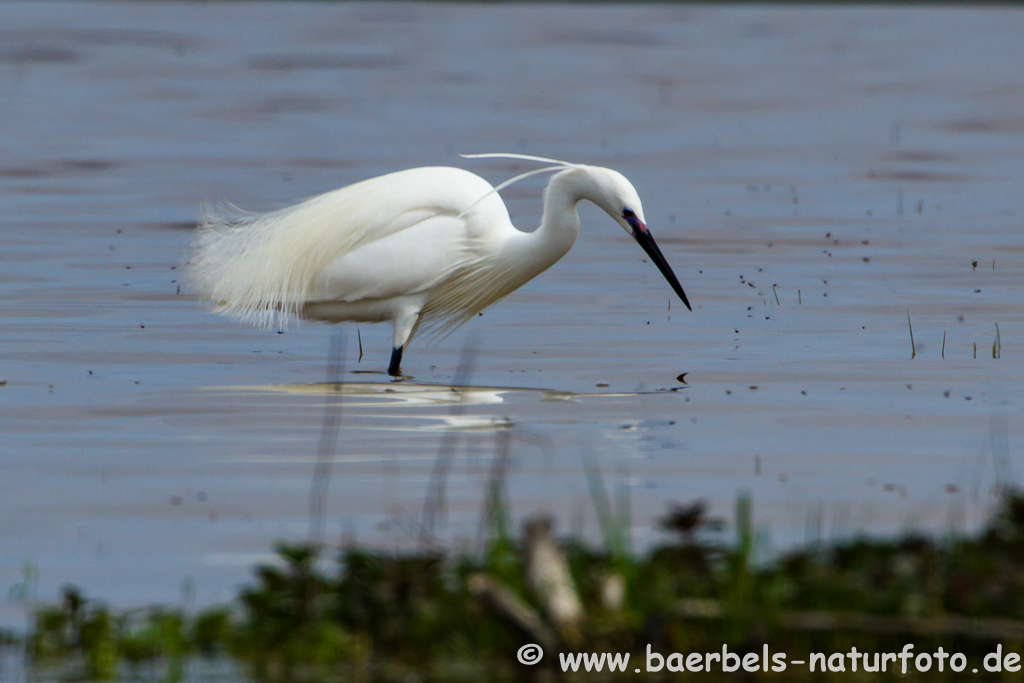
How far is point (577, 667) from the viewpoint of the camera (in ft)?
13.4

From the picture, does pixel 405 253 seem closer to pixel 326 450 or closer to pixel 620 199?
pixel 620 199

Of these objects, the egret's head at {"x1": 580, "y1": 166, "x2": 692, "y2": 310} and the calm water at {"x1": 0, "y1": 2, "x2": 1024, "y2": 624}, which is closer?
the calm water at {"x1": 0, "y1": 2, "x2": 1024, "y2": 624}

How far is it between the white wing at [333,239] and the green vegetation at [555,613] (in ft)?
16.3

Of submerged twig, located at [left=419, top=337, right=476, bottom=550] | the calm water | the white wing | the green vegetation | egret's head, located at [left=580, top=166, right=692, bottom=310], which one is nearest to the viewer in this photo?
the green vegetation

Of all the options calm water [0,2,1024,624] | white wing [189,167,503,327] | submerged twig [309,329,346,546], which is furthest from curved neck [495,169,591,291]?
submerged twig [309,329,346,546]

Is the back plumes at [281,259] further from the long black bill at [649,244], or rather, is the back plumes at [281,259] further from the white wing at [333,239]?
the long black bill at [649,244]

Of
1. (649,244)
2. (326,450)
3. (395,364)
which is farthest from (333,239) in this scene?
(326,450)

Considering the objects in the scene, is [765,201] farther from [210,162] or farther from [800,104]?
[800,104]

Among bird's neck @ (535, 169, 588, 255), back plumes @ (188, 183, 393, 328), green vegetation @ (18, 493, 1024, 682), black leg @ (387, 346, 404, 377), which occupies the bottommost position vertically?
green vegetation @ (18, 493, 1024, 682)

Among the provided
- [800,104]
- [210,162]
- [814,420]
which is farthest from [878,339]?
[800,104]

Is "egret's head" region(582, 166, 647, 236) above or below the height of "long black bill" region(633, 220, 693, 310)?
above

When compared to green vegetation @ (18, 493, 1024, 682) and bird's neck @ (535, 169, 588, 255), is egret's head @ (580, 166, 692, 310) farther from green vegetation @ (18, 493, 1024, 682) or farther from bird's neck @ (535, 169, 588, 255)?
green vegetation @ (18, 493, 1024, 682)

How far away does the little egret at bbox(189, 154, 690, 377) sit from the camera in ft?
31.0

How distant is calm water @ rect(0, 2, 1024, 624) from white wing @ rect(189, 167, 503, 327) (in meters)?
0.39
